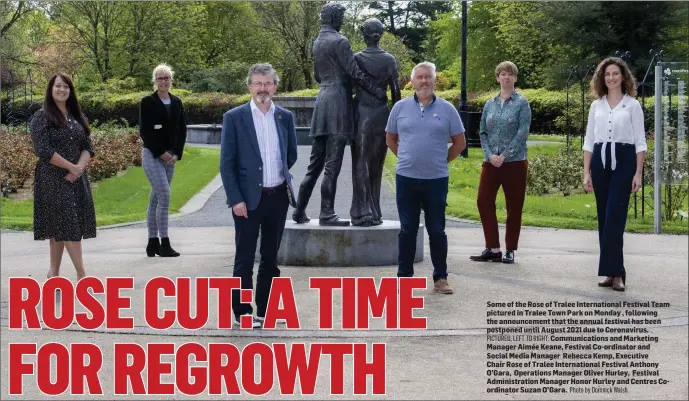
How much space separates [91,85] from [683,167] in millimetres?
44563

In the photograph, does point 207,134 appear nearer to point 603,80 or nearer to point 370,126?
point 370,126

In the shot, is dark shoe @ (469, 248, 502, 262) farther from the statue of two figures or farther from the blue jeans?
the blue jeans

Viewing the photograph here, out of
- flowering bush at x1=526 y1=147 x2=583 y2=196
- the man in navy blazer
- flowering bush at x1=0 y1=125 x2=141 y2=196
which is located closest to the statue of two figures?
the man in navy blazer

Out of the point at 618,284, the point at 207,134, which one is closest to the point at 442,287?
the point at 618,284

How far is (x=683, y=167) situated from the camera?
11984 mm

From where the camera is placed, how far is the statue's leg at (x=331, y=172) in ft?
32.9

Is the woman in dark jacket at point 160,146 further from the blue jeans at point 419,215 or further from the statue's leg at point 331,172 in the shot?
the blue jeans at point 419,215

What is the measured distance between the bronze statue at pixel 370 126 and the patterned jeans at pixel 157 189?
1799 mm

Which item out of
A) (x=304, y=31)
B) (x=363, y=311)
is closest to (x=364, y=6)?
(x=304, y=31)

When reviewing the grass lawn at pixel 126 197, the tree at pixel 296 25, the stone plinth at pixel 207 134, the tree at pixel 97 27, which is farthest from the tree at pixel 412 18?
the grass lawn at pixel 126 197

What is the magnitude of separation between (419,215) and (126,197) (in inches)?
433

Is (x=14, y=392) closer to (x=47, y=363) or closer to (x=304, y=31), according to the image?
(x=47, y=363)

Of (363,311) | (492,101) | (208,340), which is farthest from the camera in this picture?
(492,101)

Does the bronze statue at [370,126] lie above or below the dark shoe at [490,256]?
above
